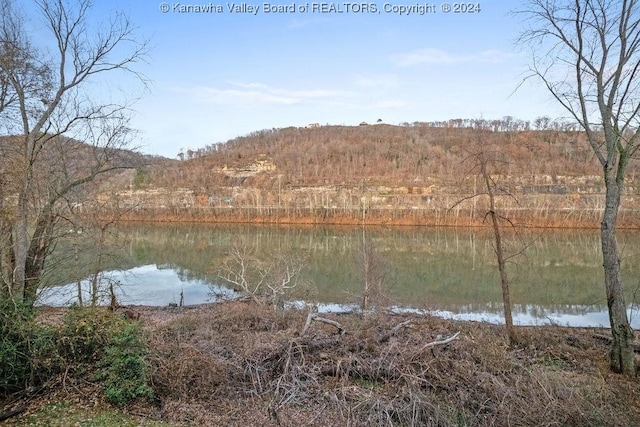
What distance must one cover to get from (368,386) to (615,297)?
5.47m

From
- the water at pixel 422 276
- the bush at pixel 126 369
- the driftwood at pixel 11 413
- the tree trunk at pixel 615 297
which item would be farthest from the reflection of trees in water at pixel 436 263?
the driftwood at pixel 11 413

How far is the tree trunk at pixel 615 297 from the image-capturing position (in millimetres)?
8328

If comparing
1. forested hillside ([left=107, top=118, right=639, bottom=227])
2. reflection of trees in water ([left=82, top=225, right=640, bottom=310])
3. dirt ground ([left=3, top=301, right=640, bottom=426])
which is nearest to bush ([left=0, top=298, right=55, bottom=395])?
dirt ground ([left=3, top=301, right=640, bottom=426])

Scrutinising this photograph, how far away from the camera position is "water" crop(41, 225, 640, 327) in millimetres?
17875

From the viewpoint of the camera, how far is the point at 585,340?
11.4 metres

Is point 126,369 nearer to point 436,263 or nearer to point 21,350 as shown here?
point 21,350

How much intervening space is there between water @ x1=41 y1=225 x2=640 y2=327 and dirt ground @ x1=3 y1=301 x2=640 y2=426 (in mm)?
4236

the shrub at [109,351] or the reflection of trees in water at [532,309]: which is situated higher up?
the shrub at [109,351]

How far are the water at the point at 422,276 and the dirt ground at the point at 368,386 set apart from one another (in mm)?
4236

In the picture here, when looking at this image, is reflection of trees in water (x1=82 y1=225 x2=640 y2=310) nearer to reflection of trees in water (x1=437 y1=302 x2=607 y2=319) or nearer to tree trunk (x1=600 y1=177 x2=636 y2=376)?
reflection of trees in water (x1=437 y1=302 x2=607 y2=319)

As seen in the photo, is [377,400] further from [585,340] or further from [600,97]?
[585,340]

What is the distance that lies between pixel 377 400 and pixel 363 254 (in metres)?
9.26

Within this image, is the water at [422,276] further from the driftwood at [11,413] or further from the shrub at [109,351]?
the driftwood at [11,413]

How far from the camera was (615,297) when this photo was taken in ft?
27.7
